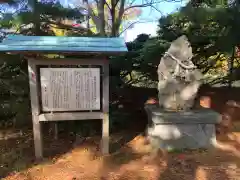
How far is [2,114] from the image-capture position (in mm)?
5660

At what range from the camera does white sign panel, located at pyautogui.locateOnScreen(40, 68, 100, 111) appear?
12.6 feet

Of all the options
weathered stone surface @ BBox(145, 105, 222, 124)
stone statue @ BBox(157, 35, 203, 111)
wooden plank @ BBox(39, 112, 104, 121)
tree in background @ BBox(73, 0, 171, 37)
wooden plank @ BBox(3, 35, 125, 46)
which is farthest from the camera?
tree in background @ BBox(73, 0, 171, 37)

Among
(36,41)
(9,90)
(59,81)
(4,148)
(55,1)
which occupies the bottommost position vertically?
(4,148)

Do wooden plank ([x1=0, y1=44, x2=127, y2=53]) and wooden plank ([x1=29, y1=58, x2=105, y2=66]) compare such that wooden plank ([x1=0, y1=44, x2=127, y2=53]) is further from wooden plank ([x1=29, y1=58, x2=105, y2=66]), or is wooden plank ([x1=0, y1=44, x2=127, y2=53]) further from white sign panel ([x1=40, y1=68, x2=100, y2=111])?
white sign panel ([x1=40, y1=68, x2=100, y2=111])

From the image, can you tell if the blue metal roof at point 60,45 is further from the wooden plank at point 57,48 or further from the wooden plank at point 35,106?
the wooden plank at point 35,106

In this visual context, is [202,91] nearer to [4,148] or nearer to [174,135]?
[174,135]

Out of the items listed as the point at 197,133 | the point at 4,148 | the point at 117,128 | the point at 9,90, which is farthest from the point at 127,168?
the point at 9,90

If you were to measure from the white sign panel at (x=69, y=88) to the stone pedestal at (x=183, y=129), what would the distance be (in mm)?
1231

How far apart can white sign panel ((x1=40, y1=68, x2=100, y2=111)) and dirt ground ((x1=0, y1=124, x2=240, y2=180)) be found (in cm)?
88

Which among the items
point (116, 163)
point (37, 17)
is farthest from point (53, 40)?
point (116, 163)

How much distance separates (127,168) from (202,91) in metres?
4.03

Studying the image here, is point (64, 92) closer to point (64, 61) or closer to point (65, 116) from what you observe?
point (65, 116)

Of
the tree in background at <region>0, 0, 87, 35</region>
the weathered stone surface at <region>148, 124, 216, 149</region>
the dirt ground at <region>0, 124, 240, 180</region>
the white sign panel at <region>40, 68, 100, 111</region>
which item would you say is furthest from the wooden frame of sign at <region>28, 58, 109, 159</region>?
the tree in background at <region>0, 0, 87, 35</region>

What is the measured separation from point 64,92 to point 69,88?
10cm
